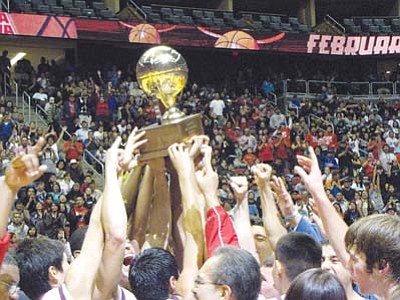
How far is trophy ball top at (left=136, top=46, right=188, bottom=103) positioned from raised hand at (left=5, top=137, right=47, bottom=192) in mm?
979

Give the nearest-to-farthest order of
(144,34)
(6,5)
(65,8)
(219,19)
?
(6,5), (65,8), (144,34), (219,19)

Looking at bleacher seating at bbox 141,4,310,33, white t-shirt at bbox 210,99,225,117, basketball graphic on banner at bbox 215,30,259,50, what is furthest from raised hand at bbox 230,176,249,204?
basketball graphic on banner at bbox 215,30,259,50

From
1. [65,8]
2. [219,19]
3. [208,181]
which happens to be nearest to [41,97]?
[65,8]

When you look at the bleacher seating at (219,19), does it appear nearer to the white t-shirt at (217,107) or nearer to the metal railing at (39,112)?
the white t-shirt at (217,107)

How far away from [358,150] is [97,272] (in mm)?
15258

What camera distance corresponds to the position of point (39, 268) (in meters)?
2.99

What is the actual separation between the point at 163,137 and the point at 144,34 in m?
15.5

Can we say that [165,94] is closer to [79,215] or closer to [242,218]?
[242,218]

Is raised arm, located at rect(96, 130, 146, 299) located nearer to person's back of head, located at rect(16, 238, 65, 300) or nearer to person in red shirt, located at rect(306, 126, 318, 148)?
person's back of head, located at rect(16, 238, 65, 300)

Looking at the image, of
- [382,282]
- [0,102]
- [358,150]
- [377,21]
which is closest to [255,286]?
[382,282]

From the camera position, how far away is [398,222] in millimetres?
2430

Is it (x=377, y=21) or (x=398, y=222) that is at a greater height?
(x=398, y=222)

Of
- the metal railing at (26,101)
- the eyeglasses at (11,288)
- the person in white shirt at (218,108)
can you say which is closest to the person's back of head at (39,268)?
the eyeglasses at (11,288)

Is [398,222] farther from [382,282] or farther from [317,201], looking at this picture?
[317,201]
